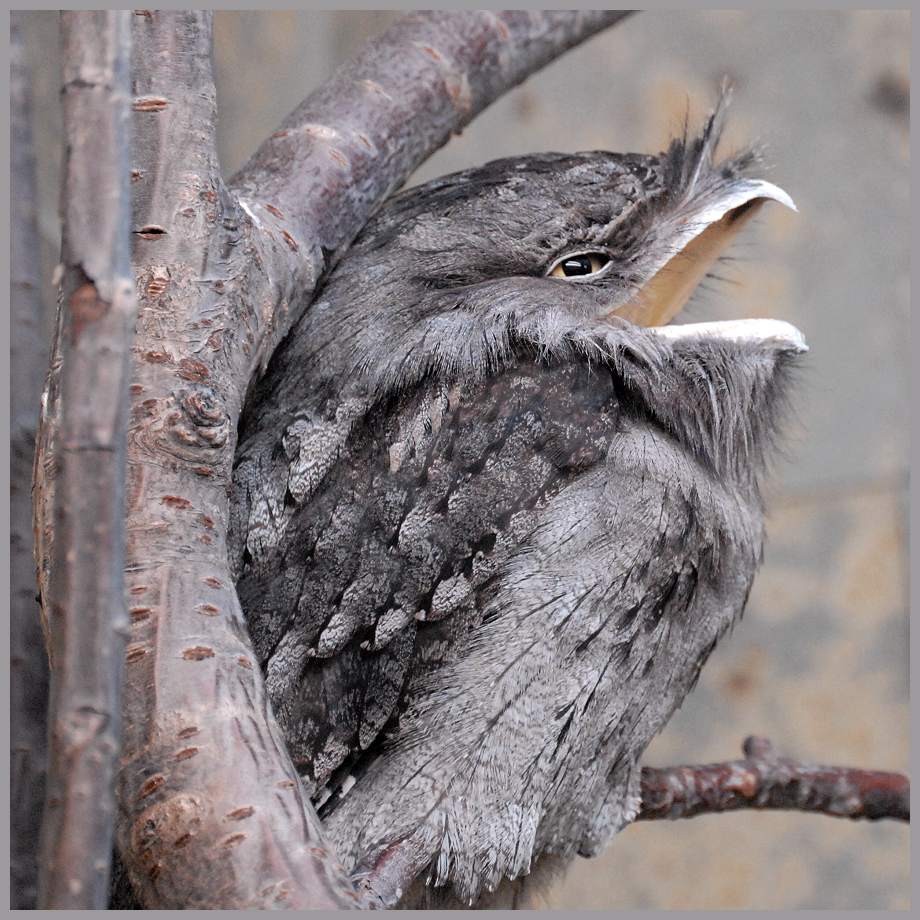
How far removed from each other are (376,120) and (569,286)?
47 centimetres

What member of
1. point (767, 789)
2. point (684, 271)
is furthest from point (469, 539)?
point (767, 789)

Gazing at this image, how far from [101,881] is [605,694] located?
0.98m

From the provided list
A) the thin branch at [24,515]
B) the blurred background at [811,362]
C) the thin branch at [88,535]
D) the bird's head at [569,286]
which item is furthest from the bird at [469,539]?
the blurred background at [811,362]

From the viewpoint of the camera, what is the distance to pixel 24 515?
194 cm

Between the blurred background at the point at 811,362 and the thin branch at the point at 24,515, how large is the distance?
1.74 m

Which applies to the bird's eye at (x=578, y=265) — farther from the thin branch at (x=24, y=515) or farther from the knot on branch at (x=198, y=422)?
the thin branch at (x=24, y=515)

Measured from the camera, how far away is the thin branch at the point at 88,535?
30.2 inches

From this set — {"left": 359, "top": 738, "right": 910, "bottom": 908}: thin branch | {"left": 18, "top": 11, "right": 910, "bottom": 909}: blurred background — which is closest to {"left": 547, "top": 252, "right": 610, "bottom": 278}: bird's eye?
{"left": 359, "top": 738, "right": 910, "bottom": 908}: thin branch

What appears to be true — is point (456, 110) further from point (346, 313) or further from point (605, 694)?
point (605, 694)

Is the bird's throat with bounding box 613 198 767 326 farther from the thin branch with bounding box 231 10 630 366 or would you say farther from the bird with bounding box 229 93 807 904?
the thin branch with bounding box 231 10 630 366

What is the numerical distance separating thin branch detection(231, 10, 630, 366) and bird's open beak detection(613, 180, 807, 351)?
0.49m

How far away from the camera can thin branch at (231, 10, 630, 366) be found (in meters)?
1.65

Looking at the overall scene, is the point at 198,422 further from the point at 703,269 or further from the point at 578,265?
the point at 703,269

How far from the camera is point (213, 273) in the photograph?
134cm
